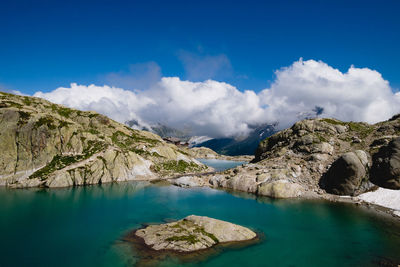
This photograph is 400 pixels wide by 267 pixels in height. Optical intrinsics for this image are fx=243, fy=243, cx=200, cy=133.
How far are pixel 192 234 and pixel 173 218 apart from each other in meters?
15.2

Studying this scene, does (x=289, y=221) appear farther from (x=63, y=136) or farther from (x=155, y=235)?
(x=63, y=136)

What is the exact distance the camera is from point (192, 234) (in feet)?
136

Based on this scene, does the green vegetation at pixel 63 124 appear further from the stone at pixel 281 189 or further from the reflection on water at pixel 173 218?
the stone at pixel 281 189

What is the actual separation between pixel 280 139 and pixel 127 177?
7335cm

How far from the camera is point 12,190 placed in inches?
3088

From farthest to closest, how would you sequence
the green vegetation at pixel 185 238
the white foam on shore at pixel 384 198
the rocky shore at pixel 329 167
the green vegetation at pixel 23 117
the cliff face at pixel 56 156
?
the green vegetation at pixel 23 117 < the cliff face at pixel 56 156 < the rocky shore at pixel 329 167 < the white foam on shore at pixel 384 198 < the green vegetation at pixel 185 238

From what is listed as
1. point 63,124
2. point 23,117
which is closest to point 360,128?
point 63,124

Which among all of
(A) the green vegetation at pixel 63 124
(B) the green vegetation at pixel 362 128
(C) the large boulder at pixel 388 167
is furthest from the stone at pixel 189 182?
(B) the green vegetation at pixel 362 128

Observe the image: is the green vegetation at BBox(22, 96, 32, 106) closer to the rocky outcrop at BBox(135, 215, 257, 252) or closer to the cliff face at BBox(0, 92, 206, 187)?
the cliff face at BBox(0, 92, 206, 187)

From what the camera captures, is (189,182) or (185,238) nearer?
(185,238)

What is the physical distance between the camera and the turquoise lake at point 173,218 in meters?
→ 36.7

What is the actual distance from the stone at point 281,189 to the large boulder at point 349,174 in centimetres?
1033

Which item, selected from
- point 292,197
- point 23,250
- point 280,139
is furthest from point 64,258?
point 280,139

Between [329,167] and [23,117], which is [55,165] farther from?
[329,167]
